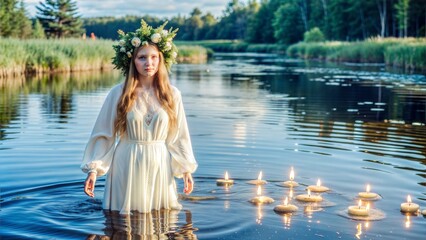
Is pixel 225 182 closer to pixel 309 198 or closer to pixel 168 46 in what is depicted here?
pixel 309 198

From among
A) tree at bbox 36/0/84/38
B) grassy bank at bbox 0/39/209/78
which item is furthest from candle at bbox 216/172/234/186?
tree at bbox 36/0/84/38

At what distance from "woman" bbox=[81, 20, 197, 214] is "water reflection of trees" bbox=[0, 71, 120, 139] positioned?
6.81 meters

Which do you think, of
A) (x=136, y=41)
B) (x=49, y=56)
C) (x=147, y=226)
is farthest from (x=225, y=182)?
(x=49, y=56)

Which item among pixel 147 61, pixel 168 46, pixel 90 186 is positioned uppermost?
pixel 168 46

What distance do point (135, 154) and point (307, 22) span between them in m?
107

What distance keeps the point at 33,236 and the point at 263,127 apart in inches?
358

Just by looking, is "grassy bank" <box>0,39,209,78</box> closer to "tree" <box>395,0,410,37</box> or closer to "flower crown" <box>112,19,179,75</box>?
"flower crown" <box>112,19,179,75</box>

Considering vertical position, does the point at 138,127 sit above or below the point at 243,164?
above

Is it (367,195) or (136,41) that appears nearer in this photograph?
(136,41)

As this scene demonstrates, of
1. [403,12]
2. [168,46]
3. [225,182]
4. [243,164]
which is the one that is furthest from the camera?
[403,12]

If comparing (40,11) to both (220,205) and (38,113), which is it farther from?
(220,205)

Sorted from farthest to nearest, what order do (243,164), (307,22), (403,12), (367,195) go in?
(307,22), (403,12), (243,164), (367,195)

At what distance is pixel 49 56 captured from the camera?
36219 millimetres

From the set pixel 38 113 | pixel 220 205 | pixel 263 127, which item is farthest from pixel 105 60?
pixel 220 205
